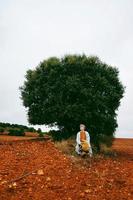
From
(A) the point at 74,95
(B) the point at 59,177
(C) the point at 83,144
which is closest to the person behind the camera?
(B) the point at 59,177

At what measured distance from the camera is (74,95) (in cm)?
3062

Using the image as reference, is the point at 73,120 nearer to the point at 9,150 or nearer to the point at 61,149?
the point at 61,149

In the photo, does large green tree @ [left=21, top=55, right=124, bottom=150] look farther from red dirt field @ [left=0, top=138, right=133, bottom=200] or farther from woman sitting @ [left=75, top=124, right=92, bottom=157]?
red dirt field @ [left=0, top=138, right=133, bottom=200]

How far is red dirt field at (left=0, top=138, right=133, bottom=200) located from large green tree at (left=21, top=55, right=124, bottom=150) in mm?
7817

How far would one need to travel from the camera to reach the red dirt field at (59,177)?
15688mm

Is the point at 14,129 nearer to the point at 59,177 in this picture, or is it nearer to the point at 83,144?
the point at 83,144

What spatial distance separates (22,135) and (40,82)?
41.3 feet

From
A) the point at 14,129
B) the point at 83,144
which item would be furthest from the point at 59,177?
the point at 14,129

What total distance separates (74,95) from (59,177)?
13.4 metres

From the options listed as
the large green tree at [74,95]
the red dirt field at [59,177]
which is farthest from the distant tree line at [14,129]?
the red dirt field at [59,177]

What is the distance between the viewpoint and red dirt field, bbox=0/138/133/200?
15688mm

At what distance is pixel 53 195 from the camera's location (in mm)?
15516

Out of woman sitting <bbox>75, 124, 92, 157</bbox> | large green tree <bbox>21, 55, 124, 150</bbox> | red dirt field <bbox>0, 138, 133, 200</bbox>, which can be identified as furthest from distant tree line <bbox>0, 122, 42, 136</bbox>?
woman sitting <bbox>75, 124, 92, 157</bbox>

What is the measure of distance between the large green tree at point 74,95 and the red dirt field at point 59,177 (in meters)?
7.82
